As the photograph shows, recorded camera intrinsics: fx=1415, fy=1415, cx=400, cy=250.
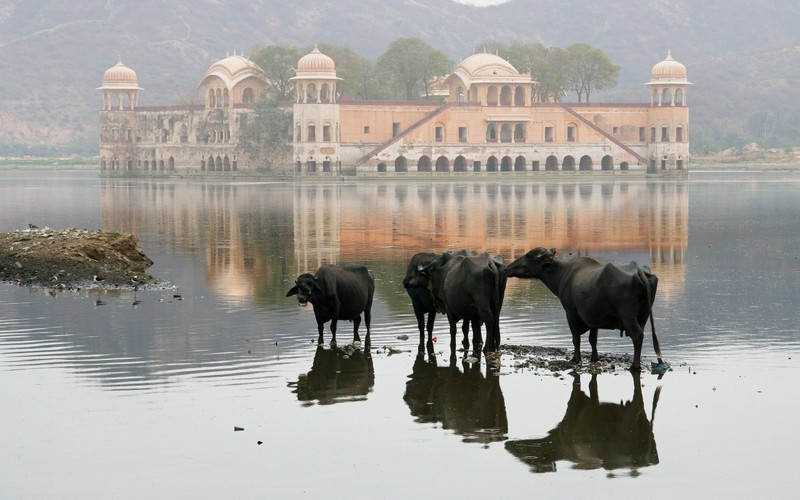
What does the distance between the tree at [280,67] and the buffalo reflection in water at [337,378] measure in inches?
3002

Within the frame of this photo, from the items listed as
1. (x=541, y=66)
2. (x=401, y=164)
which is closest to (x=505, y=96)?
(x=401, y=164)

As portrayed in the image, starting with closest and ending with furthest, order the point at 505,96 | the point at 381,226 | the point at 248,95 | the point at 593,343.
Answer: the point at 593,343, the point at 381,226, the point at 505,96, the point at 248,95

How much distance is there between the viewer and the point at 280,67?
292 ft

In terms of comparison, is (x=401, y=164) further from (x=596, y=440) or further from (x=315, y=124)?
(x=596, y=440)

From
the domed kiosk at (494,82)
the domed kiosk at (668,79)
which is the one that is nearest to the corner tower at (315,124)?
the domed kiosk at (494,82)

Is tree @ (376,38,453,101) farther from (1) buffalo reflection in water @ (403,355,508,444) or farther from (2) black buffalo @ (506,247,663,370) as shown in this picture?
(1) buffalo reflection in water @ (403,355,508,444)

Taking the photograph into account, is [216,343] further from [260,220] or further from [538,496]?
[260,220]

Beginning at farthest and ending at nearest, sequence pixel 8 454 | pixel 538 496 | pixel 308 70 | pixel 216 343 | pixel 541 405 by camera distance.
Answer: pixel 308 70, pixel 216 343, pixel 541 405, pixel 8 454, pixel 538 496

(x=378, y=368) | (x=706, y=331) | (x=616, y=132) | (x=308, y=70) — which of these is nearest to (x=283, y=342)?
(x=378, y=368)

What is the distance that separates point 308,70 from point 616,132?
21900mm

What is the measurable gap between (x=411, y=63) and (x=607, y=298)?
3176 inches

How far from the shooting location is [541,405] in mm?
10898

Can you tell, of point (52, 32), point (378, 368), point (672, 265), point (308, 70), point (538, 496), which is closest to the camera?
point (538, 496)

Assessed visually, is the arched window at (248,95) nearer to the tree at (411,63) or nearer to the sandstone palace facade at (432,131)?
the sandstone palace facade at (432,131)
